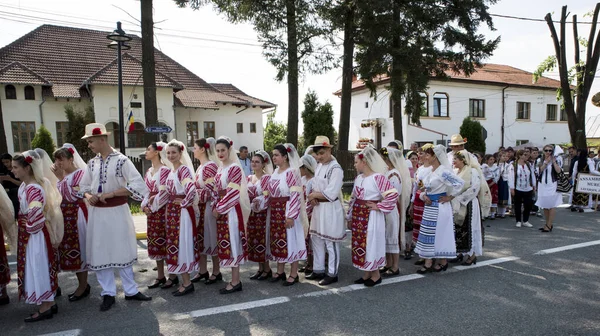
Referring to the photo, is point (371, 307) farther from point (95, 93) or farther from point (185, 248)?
point (95, 93)

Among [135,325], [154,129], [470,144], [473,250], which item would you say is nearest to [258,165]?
[135,325]

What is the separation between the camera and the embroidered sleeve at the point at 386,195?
4.94 m

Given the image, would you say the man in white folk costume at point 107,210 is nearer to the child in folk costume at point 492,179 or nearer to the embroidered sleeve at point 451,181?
the embroidered sleeve at point 451,181

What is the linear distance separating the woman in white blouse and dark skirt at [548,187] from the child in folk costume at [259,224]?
633 centimetres

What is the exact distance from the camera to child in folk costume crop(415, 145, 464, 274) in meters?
5.62

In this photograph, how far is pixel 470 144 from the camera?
25969mm

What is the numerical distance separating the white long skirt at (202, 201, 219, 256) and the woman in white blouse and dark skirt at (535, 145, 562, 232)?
22.9 feet

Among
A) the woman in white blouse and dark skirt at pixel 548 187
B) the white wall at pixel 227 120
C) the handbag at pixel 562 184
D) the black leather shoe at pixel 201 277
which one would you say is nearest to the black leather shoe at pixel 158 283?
the black leather shoe at pixel 201 277

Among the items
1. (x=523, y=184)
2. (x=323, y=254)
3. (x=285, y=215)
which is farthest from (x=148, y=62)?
(x=523, y=184)

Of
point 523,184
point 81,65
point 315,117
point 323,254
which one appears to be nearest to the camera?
point 323,254

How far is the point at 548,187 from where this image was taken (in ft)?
28.5

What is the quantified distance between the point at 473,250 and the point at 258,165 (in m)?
3.54

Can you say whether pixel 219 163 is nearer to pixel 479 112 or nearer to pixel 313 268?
pixel 313 268

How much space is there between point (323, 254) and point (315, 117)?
19.5 metres
